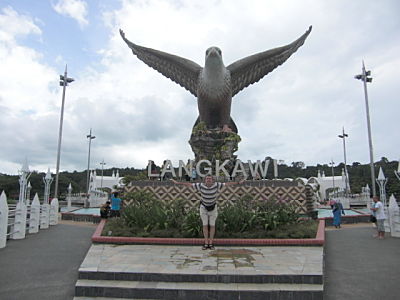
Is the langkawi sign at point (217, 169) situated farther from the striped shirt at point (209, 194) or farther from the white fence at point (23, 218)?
the striped shirt at point (209, 194)

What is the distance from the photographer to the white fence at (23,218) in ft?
25.7

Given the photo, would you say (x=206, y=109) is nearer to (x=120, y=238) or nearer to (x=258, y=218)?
(x=258, y=218)

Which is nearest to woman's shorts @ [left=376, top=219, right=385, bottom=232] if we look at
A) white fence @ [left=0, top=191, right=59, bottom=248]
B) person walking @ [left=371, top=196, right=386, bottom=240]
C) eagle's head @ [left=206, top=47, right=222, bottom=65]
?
person walking @ [left=371, top=196, right=386, bottom=240]

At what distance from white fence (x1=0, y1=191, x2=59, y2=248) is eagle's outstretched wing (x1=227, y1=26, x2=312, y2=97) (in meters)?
10.5

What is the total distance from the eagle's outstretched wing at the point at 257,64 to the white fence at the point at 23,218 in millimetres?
10481

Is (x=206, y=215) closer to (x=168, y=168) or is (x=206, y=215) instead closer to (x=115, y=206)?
(x=115, y=206)

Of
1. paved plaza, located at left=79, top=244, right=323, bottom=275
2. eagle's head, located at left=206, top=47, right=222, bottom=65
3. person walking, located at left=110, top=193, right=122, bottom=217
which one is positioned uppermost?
eagle's head, located at left=206, top=47, right=222, bottom=65

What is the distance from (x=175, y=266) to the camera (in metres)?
5.16

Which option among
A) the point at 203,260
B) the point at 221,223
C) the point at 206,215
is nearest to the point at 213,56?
the point at 221,223

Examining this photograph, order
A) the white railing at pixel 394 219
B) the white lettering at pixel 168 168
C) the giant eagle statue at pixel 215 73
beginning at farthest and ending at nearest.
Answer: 1. the giant eagle statue at pixel 215 73
2. the white lettering at pixel 168 168
3. the white railing at pixel 394 219

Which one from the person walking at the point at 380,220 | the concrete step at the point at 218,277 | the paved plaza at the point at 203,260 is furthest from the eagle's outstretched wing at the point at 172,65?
the concrete step at the point at 218,277

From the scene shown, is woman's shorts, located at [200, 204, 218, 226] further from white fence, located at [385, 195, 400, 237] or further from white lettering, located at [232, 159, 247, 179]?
white lettering, located at [232, 159, 247, 179]

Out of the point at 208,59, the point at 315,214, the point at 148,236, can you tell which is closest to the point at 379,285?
the point at 148,236

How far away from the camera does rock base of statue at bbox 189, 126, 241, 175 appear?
15117 millimetres
